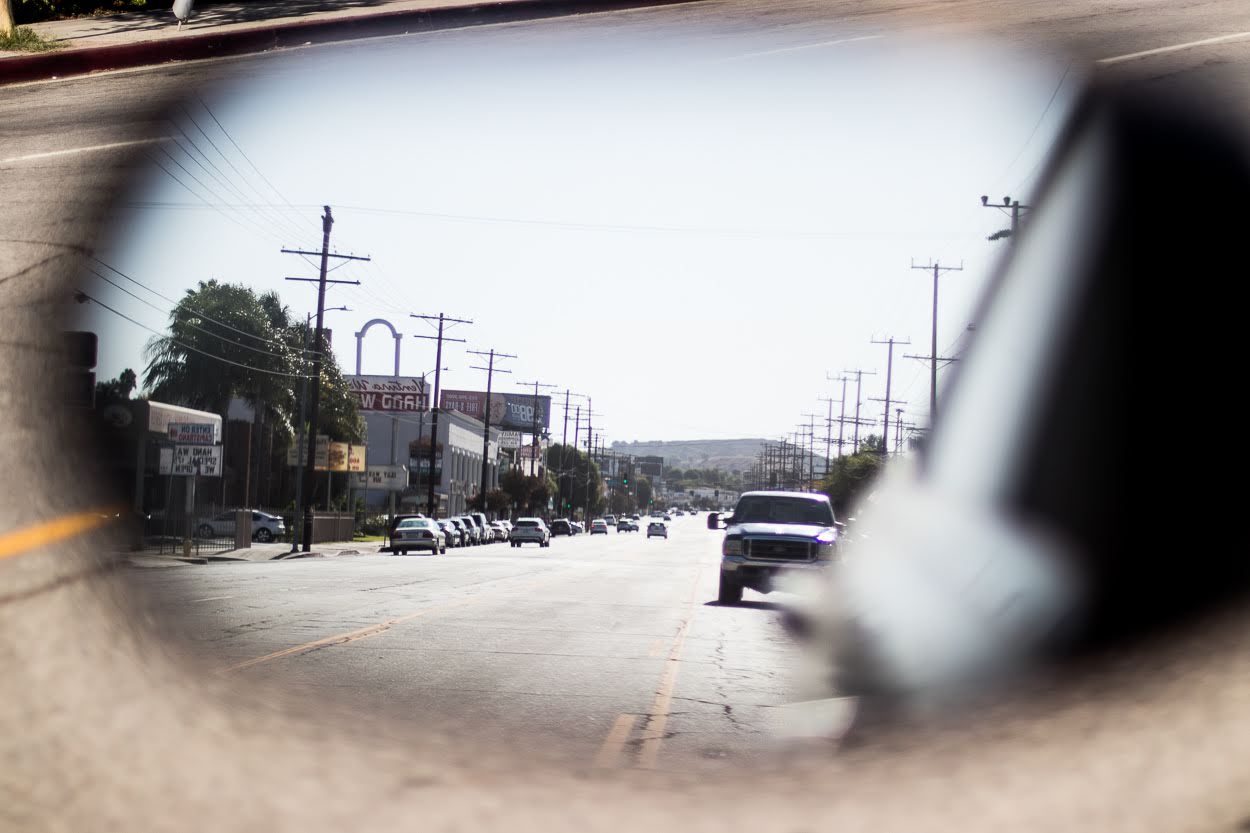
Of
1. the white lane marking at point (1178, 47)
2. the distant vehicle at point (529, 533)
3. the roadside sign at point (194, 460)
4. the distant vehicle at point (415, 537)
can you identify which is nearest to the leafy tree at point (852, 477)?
the distant vehicle at point (529, 533)

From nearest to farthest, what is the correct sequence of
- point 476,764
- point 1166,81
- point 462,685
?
point 476,764 → point 1166,81 → point 462,685

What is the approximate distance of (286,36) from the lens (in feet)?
36.9

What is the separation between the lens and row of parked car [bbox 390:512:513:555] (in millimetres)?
46938

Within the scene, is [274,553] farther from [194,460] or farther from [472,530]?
[472,530]

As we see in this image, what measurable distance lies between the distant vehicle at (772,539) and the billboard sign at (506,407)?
2516 inches

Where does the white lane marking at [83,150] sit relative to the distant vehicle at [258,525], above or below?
above

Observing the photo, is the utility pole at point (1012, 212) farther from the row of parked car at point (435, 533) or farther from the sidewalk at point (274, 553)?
the row of parked car at point (435, 533)

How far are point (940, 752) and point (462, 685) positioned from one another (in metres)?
4.43

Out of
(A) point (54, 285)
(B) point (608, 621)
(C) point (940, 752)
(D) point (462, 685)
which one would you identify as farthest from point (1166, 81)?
(B) point (608, 621)

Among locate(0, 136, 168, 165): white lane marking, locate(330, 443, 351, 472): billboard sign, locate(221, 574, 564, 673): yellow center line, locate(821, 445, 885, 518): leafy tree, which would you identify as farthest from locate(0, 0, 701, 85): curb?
locate(821, 445, 885, 518): leafy tree

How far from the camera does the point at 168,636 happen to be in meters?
7.74

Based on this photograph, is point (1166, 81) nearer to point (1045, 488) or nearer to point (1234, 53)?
point (1234, 53)

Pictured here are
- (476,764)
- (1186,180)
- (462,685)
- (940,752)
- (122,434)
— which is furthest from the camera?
(462,685)

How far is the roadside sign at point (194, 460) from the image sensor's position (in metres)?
27.6
